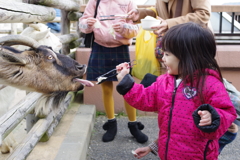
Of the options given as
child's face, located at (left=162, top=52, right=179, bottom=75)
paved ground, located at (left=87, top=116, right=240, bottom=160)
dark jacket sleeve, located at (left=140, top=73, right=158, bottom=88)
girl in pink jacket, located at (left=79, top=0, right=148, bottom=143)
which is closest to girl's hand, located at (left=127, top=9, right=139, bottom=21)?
girl in pink jacket, located at (left=79, top=0, right=148, bottom=143)

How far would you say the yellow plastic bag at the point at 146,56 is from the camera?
9.95ft

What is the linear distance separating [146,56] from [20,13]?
1199 mm

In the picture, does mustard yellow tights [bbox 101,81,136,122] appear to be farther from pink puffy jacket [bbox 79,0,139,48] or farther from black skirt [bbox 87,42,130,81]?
pink puffy jacket [bbox 79,0,139,48]

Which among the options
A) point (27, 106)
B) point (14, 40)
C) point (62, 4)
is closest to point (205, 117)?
point (14, 40)

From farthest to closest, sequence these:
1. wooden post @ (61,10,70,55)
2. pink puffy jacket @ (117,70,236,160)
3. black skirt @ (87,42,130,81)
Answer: wooden post @ (61,10,70,55) < black skirt @ (87,42,130,81) < pink puffy jacket @ (117,70,236,160)

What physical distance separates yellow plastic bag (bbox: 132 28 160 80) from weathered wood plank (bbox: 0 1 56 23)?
979mm

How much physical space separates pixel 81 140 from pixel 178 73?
1.59m

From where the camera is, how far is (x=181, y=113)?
2078mm

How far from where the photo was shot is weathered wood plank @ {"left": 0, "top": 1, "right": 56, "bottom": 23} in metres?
2.30

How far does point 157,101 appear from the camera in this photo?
87.4 inches

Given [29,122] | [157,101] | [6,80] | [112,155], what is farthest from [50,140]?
[157,101]

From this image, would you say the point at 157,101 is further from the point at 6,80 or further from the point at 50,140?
the point at 50,140

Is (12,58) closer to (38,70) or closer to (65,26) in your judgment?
(38,70)

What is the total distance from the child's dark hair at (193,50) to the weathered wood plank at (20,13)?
1175mm
